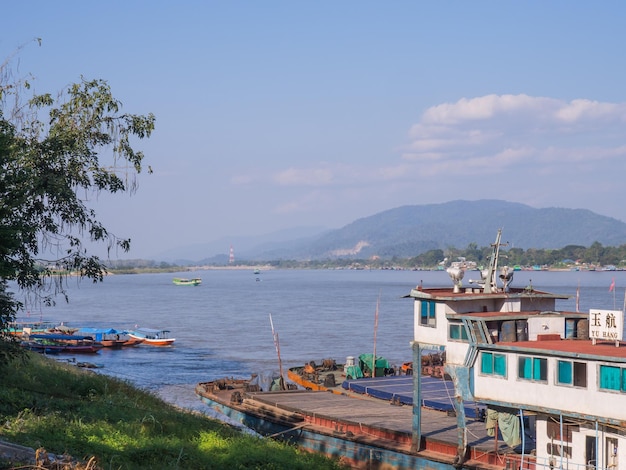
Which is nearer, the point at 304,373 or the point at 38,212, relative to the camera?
the point at 38,212

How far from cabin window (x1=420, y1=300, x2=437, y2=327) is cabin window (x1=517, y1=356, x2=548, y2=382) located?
5.73 metres

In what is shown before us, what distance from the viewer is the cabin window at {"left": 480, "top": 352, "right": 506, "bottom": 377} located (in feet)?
90.0

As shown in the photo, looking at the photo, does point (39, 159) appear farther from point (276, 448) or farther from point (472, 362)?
point (472, 362)

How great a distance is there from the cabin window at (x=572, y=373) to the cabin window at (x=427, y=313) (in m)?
7.16

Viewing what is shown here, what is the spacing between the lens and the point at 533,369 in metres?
26.4

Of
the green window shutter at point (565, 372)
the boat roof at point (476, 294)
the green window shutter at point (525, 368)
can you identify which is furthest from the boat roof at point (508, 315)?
the green window shutter at point (565, 372)

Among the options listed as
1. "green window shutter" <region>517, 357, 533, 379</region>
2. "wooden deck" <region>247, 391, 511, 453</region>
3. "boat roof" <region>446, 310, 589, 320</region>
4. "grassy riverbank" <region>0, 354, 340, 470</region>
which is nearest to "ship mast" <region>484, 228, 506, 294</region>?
"boat roof" <region>446, 310, 589, 320</region>

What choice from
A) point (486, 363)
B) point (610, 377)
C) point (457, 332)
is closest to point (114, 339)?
point (457, 332)

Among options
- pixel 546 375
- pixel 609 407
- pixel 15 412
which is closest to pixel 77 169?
pixel 15 412

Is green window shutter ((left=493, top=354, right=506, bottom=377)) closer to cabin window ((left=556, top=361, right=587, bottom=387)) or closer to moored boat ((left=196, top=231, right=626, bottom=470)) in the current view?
moored boat ((left=196, top=231, right=626, bottom=470))

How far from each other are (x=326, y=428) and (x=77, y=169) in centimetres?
1528

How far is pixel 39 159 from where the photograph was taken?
105 ft

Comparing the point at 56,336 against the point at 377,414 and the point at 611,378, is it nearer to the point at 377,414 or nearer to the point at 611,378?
the point at 377,414

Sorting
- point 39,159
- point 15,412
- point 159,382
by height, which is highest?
point 39,159
